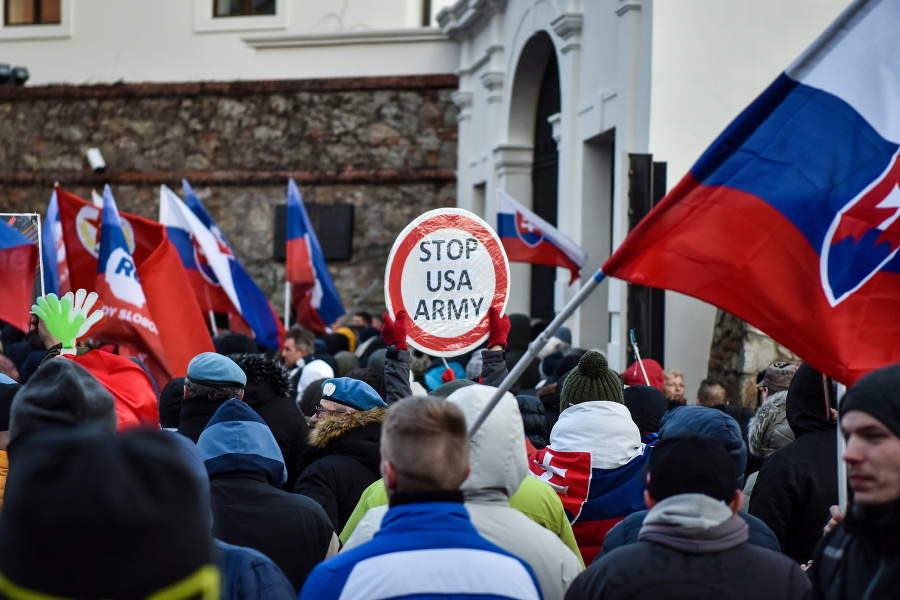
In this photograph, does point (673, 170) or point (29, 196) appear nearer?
point (673, 170)

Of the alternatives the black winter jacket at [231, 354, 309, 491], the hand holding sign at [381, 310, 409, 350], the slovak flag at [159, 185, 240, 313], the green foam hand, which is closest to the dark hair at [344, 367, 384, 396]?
the black winter jacket at [231, 354, 309, 491]

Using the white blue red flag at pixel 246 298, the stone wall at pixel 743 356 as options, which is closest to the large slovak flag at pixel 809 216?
the stone wall at pixel 743 356

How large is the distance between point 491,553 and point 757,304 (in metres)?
1.16

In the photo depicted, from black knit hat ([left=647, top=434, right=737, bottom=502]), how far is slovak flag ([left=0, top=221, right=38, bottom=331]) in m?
4.41

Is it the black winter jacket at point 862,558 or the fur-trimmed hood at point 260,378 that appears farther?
the fur-trimmed hood at point 260,378

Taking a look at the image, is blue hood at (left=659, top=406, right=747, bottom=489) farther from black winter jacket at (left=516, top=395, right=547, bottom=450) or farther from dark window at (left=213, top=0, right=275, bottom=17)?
dark window at (left=213, top=0, right=275, bottom=17)

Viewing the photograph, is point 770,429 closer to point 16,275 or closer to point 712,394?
point 712,394

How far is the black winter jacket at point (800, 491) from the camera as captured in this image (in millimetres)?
3705

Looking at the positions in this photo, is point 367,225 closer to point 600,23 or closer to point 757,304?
point 600,23

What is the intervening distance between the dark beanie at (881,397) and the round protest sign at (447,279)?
2546mm

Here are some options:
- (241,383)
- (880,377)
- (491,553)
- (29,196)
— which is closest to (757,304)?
(880,377)

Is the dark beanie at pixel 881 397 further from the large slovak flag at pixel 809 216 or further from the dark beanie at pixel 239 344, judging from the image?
the dark beanie at pixel 239 344

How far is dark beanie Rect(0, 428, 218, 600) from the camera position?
1.53 metres

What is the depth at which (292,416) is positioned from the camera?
490 cm
